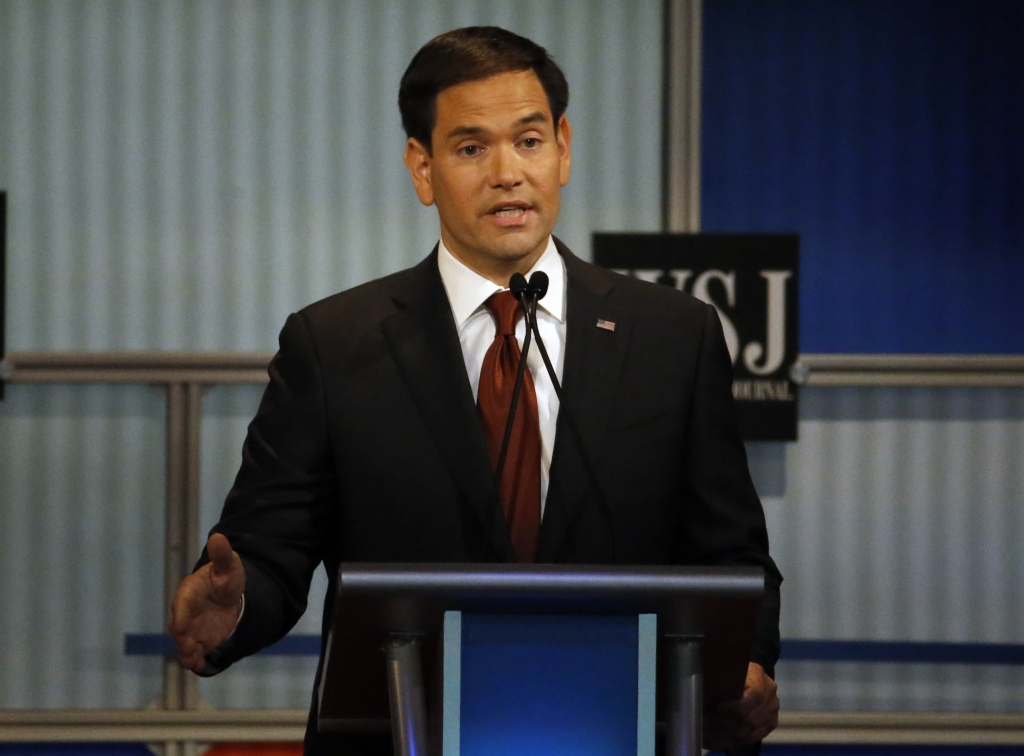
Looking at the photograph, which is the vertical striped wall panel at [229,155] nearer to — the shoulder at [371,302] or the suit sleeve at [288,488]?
the shoulder at [371,302]

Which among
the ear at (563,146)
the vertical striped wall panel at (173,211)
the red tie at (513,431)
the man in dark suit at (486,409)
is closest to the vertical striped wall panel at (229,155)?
the vertical striped wall panel at (173,211)

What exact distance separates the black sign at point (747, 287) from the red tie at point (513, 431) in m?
1.81

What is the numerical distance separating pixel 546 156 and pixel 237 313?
200cm

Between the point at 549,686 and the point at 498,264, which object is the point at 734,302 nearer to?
the point at 498,264

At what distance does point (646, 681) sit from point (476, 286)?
0.81 meters

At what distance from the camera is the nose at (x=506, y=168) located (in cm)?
175

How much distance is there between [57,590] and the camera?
11.9ft

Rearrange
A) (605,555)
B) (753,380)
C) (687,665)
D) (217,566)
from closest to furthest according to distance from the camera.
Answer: (687,665) → (217,566) → (605,555) → (753,380)

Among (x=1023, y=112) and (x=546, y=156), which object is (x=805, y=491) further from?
(x=546, y=156)

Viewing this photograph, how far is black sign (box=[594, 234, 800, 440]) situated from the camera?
3.51 metres

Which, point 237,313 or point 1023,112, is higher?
point 1023,112

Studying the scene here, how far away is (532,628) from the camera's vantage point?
1154 mm

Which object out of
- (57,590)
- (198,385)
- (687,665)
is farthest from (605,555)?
(57,590)

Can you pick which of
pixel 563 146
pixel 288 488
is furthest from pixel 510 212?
pixel 288 488
